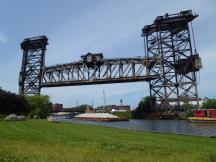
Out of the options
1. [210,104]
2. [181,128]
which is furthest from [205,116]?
[181,128]

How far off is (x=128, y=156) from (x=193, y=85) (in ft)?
390

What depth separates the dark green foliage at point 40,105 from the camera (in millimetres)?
90950

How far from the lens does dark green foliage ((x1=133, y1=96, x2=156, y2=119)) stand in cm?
14050

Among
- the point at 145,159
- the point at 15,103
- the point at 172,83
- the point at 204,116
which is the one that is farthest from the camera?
the point at 172,83

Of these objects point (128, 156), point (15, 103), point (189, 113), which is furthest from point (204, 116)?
point (128, 156)

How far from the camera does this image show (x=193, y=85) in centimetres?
13012

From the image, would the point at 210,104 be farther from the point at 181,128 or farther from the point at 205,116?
the point at 181,128

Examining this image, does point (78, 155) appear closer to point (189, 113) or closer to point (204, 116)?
point (204, 116)

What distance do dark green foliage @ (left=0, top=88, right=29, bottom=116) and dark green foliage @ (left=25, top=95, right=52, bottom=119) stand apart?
8.55 m

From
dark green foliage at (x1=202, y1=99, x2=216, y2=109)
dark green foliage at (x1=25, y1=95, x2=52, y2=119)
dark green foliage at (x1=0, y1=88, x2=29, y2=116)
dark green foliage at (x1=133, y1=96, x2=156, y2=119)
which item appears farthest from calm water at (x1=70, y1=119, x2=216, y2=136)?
dark green foliage at (x1=133, y1=96, x2=156, y2=119)

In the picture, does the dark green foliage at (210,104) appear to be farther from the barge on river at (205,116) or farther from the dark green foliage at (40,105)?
the dark green foliage at (40,105)

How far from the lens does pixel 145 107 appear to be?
144 meters

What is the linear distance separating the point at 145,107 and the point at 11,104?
255 ft

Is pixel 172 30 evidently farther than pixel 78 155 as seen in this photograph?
Yes
